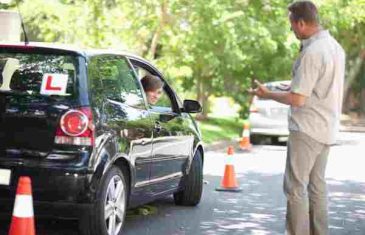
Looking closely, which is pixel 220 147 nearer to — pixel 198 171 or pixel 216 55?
pixel 216 55

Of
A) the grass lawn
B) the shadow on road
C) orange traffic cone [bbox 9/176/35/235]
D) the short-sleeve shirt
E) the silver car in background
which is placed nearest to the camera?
orange traffic cone [bbox 9/176/35/235]

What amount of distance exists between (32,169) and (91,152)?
1.56ft

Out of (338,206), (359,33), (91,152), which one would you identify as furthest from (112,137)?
(359,33)

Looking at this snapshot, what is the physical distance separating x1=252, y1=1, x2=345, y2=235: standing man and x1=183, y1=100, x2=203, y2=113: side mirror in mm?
2770

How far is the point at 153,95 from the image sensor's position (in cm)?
808

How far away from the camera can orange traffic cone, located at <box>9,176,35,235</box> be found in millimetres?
5160

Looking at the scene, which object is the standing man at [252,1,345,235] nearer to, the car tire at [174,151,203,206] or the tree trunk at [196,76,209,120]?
the car tire at [174,151,203,206]

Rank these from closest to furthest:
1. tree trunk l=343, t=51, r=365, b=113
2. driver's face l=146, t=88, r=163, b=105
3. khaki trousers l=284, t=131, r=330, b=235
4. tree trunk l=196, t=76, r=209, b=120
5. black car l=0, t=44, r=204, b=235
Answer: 1. khaki trousers l=284, t=131, r=330, b=235
2. black car l=0, t=44, r=204, b=235
3. driver's face l=146, t=88, r=163, b=105
4. tree trunk l=196, t=76, r=209, b=120
5. tree trunk l=343, t=51, r=365, b=113

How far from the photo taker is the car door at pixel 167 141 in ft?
24.8

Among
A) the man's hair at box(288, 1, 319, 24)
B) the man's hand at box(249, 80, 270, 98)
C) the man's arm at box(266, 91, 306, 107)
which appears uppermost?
the man's hair at box(288, 1, 319, 24)

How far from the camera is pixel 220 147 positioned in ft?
58.4

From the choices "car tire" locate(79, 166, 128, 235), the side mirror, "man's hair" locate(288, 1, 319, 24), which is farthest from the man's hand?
the side mirror

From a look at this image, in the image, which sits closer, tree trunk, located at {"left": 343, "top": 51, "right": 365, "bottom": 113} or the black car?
the black car

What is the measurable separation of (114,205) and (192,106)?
236cm
